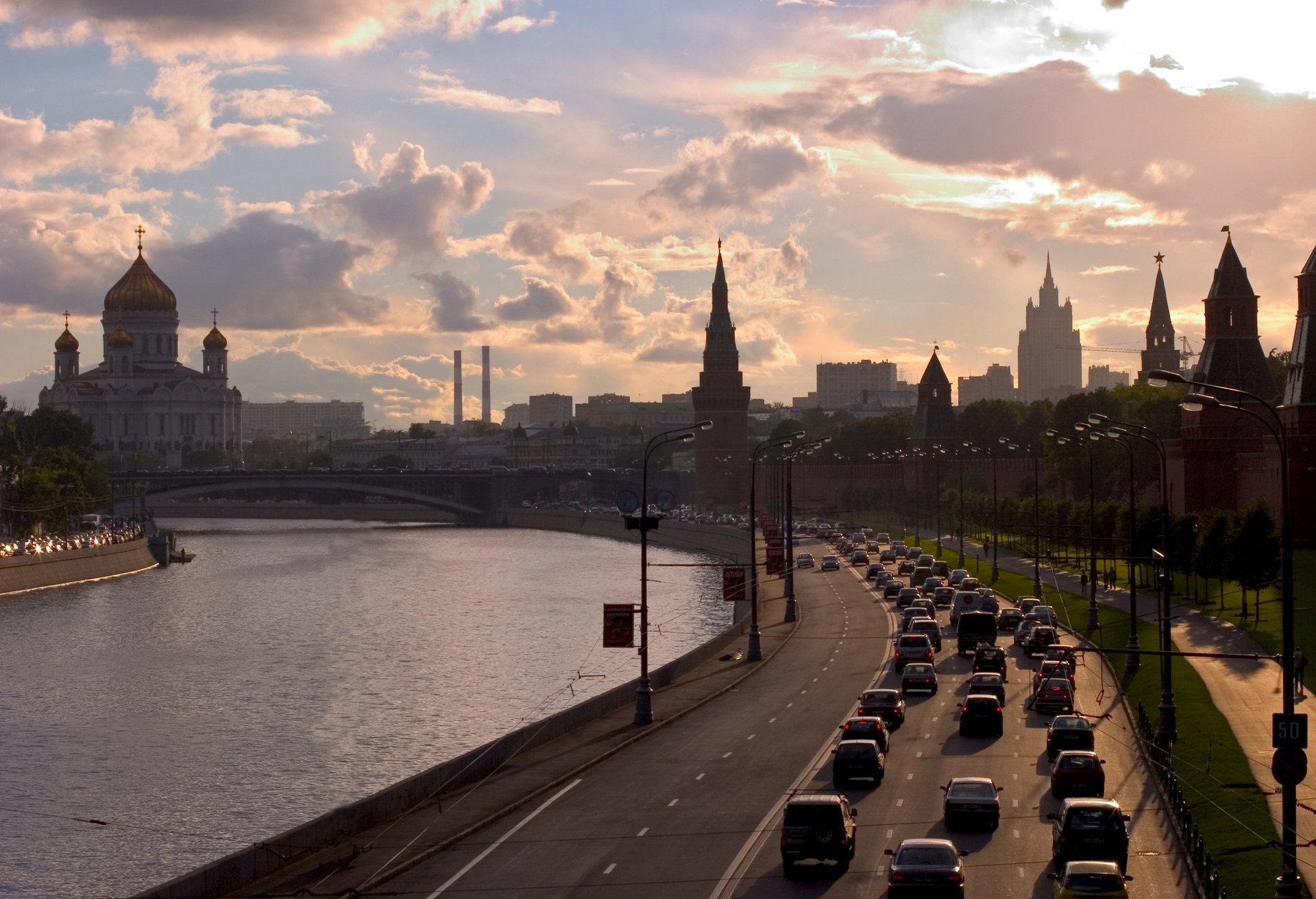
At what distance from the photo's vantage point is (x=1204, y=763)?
3027cm

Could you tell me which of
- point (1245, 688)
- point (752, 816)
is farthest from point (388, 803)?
point (1245, 688)

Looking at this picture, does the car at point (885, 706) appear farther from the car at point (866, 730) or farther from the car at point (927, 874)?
the car at point (927, 874)

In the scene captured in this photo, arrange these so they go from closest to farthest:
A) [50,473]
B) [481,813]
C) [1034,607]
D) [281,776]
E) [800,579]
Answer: [481,813], [281,776], [1034,607], [800,579], [50,473]

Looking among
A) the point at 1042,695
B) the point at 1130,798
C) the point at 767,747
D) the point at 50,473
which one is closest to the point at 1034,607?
the point at 1042,695

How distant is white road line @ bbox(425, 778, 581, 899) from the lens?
2278cm

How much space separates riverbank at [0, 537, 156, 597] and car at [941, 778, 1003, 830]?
72881 millimetres

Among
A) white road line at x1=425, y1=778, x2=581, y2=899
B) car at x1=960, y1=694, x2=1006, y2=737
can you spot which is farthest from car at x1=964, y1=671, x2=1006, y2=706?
white road line at x1=425, y1=778, x2=581, y2=899

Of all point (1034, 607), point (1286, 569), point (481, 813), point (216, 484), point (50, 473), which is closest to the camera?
point (1286, 569)

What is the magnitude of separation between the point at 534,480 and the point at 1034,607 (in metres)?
128

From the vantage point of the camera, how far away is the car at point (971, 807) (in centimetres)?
2500

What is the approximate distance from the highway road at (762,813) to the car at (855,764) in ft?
0.95

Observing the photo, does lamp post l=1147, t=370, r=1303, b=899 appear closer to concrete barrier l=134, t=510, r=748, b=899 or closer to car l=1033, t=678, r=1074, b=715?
concrete barrier l=134, t=510, r=748, b=899

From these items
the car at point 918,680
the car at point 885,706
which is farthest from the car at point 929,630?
the car at point 885,706

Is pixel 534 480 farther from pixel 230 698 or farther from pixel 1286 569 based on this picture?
pixel 1286 569
